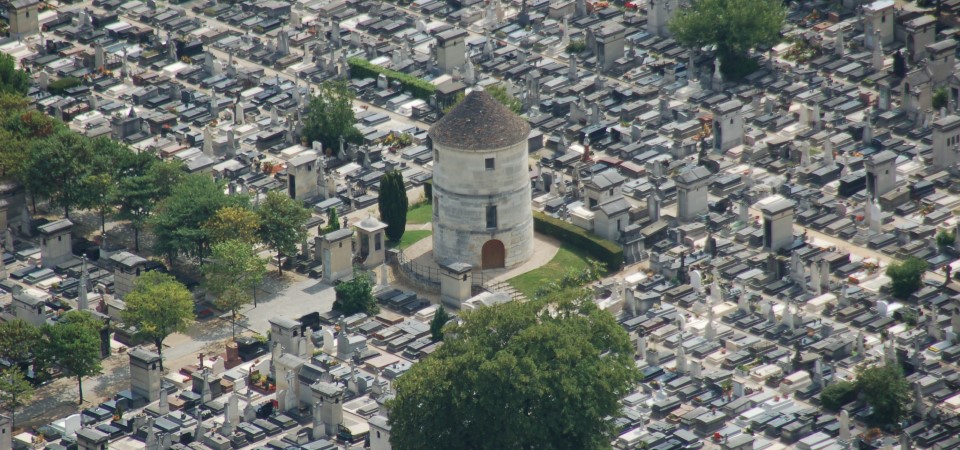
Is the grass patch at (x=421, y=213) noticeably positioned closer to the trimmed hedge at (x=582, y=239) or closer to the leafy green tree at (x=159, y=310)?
the trimmed hedge at (x=582, y=239)

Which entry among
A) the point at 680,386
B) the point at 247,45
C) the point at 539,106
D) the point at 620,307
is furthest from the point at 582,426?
the point at 247,45

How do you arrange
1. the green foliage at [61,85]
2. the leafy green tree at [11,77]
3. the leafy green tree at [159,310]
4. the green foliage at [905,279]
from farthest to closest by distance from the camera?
the green foliage at [61,85], the leafy green tree at [11,77], the green foliage at [905,279], the leafy green tree at [159,310]

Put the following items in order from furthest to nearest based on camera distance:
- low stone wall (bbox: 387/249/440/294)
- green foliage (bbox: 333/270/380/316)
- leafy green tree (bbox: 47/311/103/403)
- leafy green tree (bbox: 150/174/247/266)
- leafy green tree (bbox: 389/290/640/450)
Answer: low stone wall (bbox: 387/249/440/294) → leafy green tree (bbox: 150/174/247/266) → green foliage (bbox: 333/270/380/316) → leafy green tree (bbox: 47/311/103/403) → leafy green tree (bbox: 389/290/640/450)

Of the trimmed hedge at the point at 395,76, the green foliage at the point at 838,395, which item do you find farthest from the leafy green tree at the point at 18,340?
the trimmed hedge at the point at 395,76

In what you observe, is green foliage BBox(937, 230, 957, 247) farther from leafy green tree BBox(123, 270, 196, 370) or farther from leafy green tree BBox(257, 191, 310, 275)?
leafy green tree BBox(123, 270, 196, 370)

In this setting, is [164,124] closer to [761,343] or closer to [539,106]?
[539,106]

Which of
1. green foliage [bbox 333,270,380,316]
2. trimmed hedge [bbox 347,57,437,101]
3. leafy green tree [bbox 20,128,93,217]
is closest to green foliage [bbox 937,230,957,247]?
A: green foliage [bbox 333,270,380,316]
